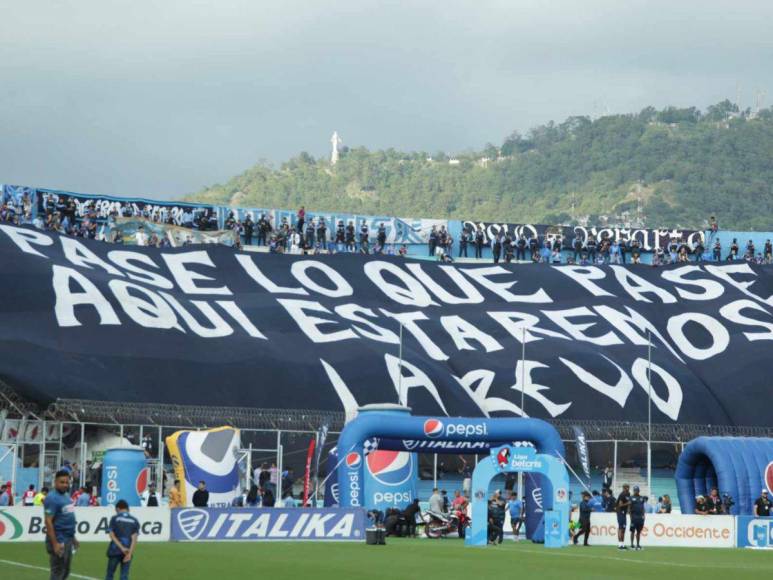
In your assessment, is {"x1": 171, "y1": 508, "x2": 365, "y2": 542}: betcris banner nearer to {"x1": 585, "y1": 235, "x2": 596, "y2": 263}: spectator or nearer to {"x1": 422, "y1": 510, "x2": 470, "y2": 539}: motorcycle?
{"x1": 422, "y1": 510, "x2": 470, "y2": 539}: motorcycle

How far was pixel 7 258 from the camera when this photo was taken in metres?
61.4

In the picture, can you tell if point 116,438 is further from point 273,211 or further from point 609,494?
point 273,211

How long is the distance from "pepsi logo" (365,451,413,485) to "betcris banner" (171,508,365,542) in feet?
23.7

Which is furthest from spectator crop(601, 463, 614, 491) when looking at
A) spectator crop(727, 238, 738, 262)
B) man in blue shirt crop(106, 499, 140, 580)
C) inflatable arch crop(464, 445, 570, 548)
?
man in blue shirt crop(106, 499, 140, 580)

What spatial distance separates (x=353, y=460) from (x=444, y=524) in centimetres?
345

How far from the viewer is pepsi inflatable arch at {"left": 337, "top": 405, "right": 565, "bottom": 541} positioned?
42.3 meters

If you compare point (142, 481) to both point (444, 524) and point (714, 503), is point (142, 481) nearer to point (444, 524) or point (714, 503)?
point (444, 524)

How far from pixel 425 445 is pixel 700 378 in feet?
89.8

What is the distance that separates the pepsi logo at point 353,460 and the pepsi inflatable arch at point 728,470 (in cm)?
1230

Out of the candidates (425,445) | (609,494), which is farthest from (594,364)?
(425,445)

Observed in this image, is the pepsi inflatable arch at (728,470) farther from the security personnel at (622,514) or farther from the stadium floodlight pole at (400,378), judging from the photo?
the stadium floodlight pole at (400,378)

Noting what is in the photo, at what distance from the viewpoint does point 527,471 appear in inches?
1596

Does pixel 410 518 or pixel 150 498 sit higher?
pixel 150 498

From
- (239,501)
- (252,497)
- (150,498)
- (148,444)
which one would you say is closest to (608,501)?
(252,497)
